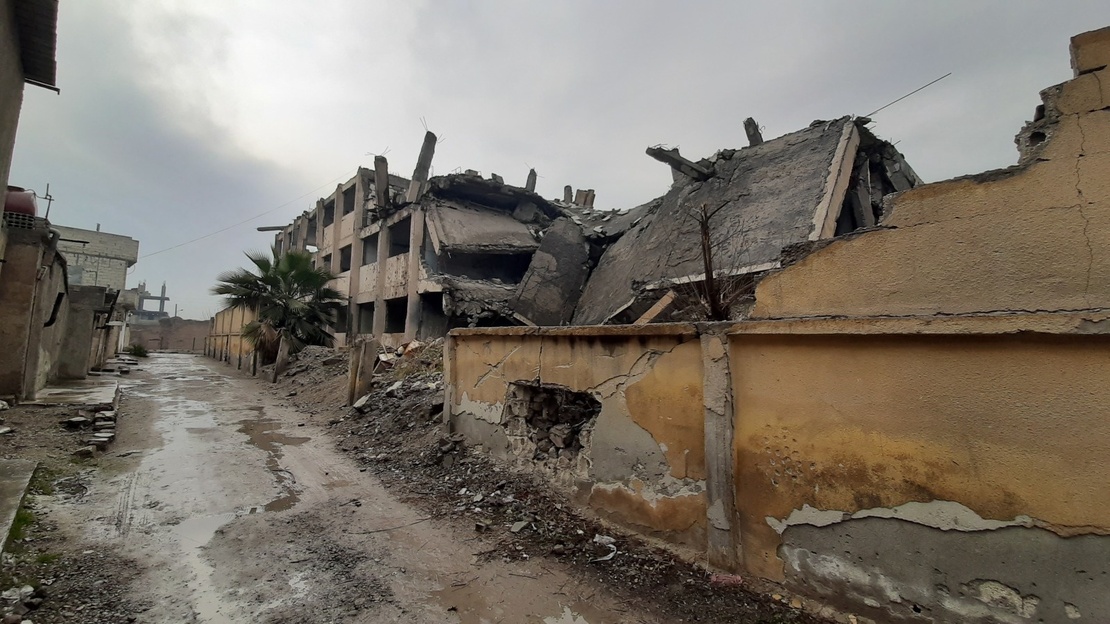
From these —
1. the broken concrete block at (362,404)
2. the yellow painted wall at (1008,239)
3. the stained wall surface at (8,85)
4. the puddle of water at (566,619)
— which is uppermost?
the stained wall surface at (8,85)

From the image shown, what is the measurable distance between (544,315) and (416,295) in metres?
5.49

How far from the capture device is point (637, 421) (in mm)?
3586

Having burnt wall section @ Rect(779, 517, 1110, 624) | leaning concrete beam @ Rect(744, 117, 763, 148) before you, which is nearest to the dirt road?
burnt wall section @ Rect(779, 517, 1110, 624)

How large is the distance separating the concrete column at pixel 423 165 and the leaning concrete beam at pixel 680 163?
920 cm

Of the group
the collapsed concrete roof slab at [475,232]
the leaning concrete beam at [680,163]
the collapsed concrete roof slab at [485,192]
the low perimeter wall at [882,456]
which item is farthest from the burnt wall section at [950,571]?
the collapsed concrete roof slab at [485,192]

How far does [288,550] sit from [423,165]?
1506 centimetres

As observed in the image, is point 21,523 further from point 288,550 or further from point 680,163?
point 680,163

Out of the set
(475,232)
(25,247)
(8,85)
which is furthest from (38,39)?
(475,232)

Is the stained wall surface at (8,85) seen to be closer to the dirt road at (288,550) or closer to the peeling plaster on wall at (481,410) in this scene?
the dirt road at (288,550)

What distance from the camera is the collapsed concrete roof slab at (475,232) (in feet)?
45.7

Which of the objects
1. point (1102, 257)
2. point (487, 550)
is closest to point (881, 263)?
point (1102, 257)

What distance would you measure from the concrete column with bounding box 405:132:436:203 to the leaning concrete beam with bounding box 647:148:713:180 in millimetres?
9203

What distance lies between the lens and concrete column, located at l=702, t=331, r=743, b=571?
2.98m

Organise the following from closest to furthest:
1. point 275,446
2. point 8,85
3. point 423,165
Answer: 1. point 8,85
2. point 275,446
3. point 423,165
